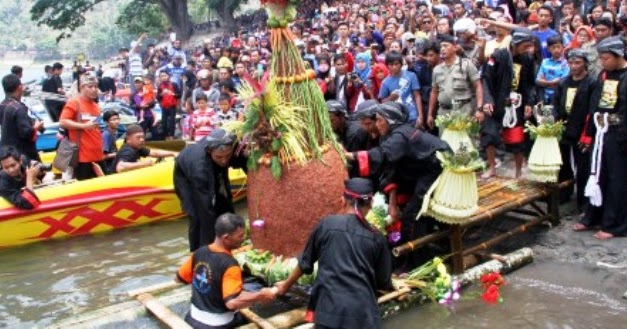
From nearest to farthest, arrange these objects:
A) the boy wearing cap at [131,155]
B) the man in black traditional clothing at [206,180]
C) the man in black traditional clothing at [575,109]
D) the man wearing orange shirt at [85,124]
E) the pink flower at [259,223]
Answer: the pink flower at [259,223] < the man in black traditional clothing at [206,180] < the man in black traditional clothing at [575,109] < the man wearing orange shirt at [85,124] < the boy wearing cap at [131,155]

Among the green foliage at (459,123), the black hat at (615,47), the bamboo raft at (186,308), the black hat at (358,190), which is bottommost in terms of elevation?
the bamboo raft at (186,308)

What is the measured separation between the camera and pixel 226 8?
35000mm

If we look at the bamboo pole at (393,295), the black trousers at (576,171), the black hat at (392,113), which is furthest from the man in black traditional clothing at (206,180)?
the black trousers at (576,171)

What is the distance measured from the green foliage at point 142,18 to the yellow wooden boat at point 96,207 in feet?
95.2

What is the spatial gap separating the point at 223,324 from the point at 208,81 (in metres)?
8.10

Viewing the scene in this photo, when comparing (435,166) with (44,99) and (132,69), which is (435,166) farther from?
(132,69)

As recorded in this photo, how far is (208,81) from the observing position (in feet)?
40.4

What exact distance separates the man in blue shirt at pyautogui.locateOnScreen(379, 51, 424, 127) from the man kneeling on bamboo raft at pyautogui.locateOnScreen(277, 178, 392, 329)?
4.62m

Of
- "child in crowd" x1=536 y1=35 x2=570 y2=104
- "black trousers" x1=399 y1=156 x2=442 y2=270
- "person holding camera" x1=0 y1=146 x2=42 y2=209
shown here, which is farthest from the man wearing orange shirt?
"child in crowd" x1=536 y1=35 x2=570 y2=104

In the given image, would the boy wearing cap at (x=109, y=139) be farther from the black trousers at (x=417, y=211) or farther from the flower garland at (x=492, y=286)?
the flower garland at (x=492, y=286)

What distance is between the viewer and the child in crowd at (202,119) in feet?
33.4

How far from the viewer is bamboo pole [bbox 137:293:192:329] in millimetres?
4812

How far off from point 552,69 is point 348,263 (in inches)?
216

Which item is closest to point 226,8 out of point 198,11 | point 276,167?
point 198,11
